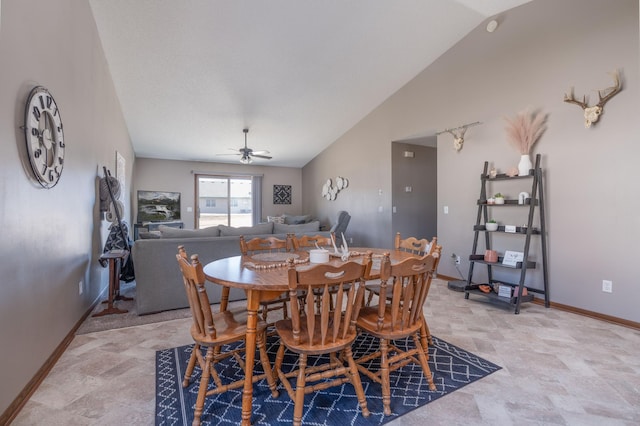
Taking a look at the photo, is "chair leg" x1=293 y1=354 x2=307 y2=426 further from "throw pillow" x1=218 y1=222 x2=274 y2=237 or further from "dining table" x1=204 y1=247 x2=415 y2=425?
"throw pillow" x1=218 y1=222 x2=274 y2=237

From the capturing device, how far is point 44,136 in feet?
6.74

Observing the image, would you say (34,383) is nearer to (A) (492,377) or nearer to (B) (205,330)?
(B) (205,330)

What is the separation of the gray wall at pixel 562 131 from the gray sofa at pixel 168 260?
3.31 m

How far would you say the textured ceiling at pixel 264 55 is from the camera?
351 cm

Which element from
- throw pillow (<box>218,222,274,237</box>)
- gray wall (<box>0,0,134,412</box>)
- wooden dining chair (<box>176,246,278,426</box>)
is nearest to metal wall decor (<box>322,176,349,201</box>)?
throw pillow (<box>218,222,274,237</box>)

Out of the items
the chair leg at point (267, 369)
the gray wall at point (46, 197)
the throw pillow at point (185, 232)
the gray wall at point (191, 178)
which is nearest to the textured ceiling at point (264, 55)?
the gray wall at point (46, 197)

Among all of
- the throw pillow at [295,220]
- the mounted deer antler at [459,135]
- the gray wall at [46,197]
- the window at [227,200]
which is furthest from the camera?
the window at [227,200]

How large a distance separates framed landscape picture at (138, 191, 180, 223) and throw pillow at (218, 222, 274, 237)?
486 centimetres

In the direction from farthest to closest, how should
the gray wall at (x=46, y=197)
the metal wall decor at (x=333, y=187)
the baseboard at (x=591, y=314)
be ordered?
the metal wall decor at (x=333, y=187) < the baseboard at (x=591, y=314) < the gray wall at (x=46, y=197)

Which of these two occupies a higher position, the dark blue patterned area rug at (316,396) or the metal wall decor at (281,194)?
the metal wall decor at (281,194)

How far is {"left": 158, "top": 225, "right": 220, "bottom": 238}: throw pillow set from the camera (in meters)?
3.48

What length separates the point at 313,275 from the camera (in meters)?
1.52

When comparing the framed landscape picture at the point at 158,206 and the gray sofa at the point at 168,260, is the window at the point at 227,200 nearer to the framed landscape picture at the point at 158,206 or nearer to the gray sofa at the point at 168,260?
the framed landscape picture at the point at 158,206

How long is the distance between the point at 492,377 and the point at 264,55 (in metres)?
4.31
